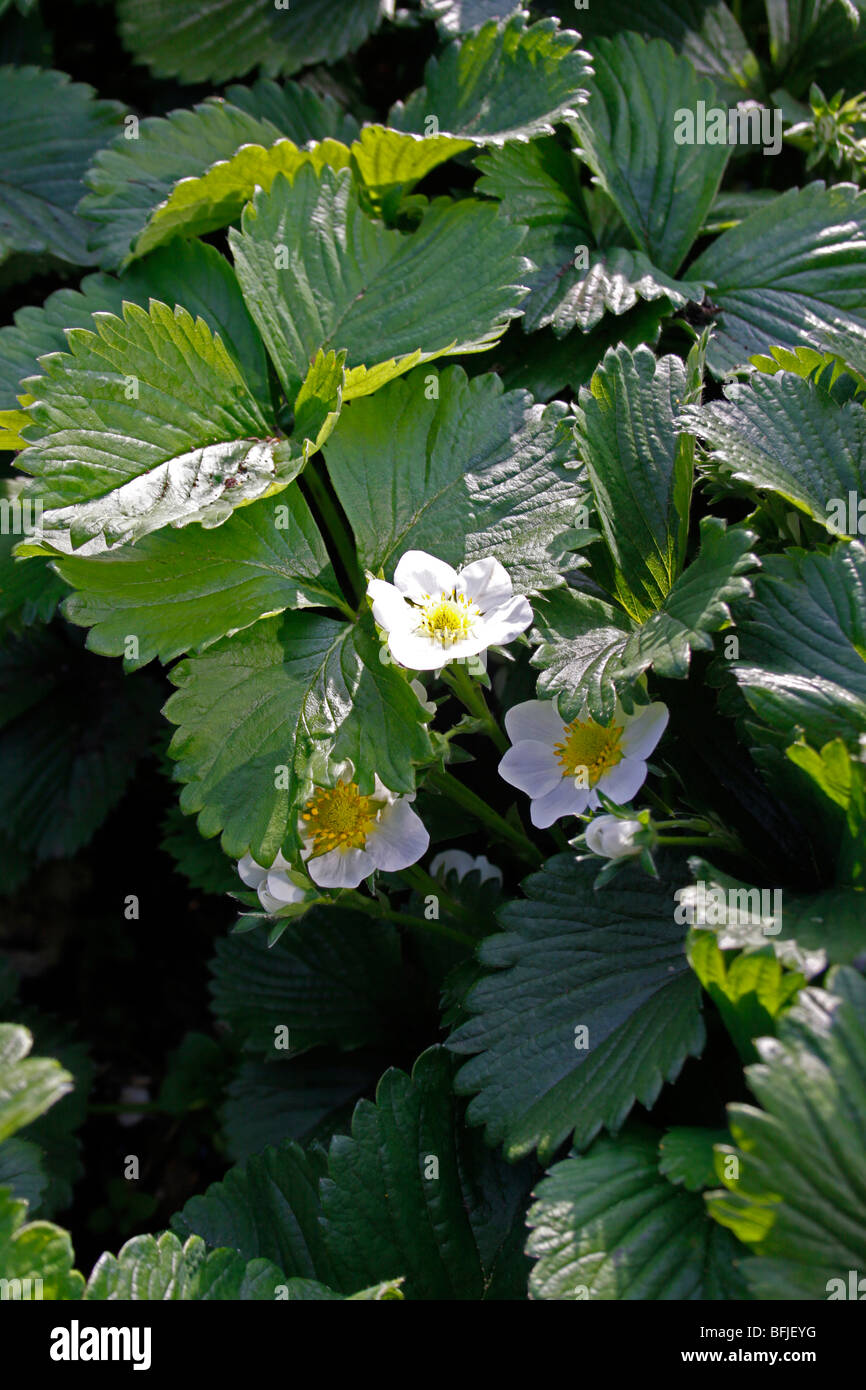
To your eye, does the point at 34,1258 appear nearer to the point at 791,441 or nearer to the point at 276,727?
the point at 276,727

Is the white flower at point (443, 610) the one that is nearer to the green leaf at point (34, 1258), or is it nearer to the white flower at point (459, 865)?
the white flower at point (459, 865)

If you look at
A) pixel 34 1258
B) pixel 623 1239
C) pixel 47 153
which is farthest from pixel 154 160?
pixel 623 1239

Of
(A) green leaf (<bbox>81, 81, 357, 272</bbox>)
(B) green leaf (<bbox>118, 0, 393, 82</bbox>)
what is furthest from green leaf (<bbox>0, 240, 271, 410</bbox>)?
(B) green leaf (<bbox>118, 0, 393, 82</bbox>)

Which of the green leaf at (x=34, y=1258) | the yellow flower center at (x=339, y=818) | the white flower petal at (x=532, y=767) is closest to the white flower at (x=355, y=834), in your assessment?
the yellow flower center at (x=339, y=818)

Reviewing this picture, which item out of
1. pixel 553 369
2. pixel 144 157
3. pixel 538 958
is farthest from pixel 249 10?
pixel 538 958

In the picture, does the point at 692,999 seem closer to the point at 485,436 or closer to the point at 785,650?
the point at 785,650

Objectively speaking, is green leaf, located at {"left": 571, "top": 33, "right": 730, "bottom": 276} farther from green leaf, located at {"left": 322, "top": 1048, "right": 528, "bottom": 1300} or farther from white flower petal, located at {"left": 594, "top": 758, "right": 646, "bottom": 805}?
green leaf, located at {"left": 322, "top": 1048, "right": 528, "bottom": 1300}
